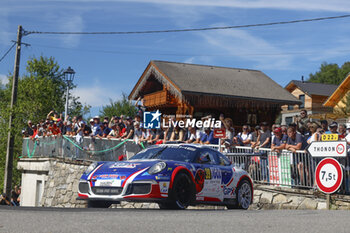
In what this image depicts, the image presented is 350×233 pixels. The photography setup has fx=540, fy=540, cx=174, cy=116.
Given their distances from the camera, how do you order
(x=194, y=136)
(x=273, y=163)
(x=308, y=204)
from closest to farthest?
(x=308, y=204), (x=273, y=163), (x=194, y=136)

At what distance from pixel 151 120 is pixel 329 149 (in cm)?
790

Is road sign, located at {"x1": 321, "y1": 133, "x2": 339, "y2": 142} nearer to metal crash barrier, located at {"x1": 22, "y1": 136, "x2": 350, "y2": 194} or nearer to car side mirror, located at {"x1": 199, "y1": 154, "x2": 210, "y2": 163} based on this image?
metal crash barrier, located at {"x1": 22, "y1": 136, "x2": 350, "y2": 194}

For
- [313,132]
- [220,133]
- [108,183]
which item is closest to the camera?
[108,183]

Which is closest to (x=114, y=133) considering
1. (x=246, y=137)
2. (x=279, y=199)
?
(x=246, y=137)

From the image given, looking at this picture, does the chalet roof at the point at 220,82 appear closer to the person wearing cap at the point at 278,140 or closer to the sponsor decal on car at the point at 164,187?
the person wearing cap at the point at 278,140

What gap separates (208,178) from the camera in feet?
38.1

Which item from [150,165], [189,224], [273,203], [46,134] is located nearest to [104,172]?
[150,165]

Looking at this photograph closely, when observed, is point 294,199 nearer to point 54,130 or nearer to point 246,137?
point 246,137

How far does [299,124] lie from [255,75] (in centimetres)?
2900

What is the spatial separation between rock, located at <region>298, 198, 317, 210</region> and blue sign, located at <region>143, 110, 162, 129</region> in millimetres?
6381

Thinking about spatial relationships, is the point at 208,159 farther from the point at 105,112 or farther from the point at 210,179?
the point at 105,112

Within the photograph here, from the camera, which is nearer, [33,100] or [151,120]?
[151,120]

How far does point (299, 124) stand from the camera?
15.3 meters

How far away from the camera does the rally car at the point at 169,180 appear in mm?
10281
